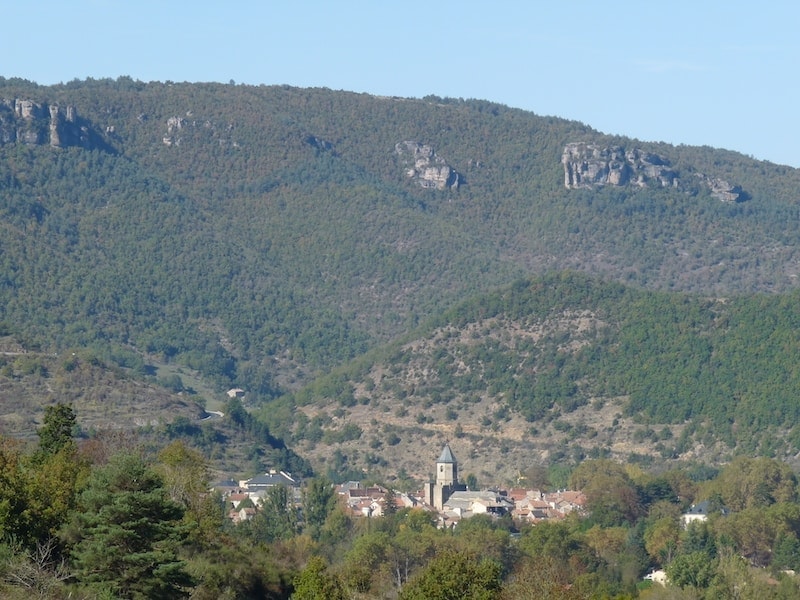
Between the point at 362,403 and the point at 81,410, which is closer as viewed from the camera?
the point at 81,410

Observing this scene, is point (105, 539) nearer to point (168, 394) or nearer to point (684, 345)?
point (168, 394)

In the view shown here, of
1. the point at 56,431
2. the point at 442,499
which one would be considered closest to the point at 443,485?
the point at 442,499

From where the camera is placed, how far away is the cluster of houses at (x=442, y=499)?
415 ft

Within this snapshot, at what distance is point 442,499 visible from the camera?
138125mm

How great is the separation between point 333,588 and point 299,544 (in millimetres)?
30417

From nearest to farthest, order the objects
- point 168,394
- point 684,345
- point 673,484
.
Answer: point 673,484, point 168,394, point 684,345

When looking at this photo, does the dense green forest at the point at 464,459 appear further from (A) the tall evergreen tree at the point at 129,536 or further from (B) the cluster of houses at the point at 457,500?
(B) the cluster of houses at the point at 457,500

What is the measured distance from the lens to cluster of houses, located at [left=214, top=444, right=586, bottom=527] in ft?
415

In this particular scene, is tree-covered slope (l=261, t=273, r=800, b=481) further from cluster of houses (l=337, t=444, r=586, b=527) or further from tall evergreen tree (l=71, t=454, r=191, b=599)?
tall evergreen tree (l=71, t=454, r=191, b=599)

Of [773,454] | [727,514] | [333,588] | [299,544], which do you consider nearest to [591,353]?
[773,454]

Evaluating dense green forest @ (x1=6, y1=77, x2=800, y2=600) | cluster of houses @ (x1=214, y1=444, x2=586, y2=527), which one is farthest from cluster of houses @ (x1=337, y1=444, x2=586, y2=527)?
dense green forest @ (x1=6, y1=77, x2=800, y2=600)

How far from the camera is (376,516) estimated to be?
121 metres

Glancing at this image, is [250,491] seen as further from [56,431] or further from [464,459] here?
[56,431]

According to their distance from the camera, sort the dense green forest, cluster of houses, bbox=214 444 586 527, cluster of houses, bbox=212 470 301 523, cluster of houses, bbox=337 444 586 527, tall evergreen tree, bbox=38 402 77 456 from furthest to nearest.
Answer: cluster of houses, bbox=337 444 586 527 < cluster of houses, bbox=214 444 586 527 < cluster of houses, bbox=212 470 301 523 < tall evergreen tree, bbox=38 402 77 456 < the dense green forest
